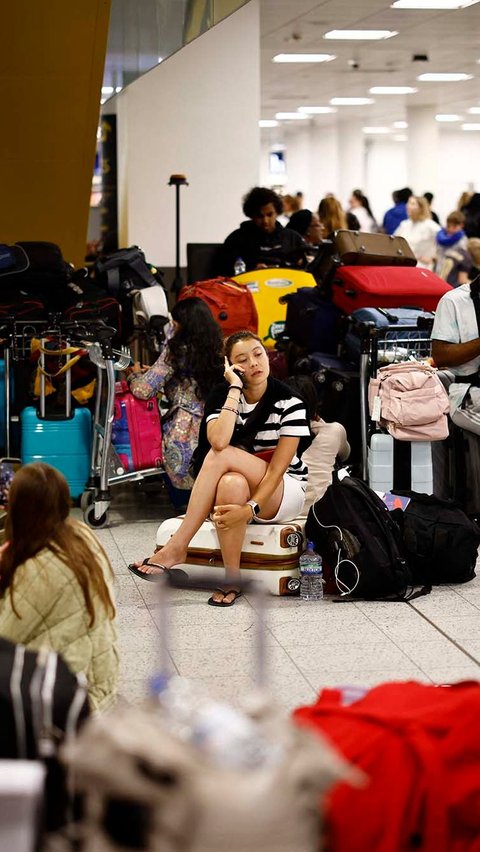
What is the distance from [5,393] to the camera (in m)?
7.21

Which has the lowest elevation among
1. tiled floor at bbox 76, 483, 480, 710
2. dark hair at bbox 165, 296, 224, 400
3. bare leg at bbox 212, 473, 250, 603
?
tiled floor at bbox 76, 483, 480, 710

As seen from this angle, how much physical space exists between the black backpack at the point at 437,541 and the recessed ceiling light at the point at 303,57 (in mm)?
10591

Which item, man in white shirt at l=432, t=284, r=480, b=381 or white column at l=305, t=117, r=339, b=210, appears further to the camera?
white column at l=305, t=117, r=339, b=210

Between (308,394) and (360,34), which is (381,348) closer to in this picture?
(308,394)

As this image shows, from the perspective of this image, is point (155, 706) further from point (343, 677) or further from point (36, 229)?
point (36, 229)

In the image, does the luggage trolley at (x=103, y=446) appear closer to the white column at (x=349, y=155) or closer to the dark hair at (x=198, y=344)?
the dark hair at (x=198, y=344)

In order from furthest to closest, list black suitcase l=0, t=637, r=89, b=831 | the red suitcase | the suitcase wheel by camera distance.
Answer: the red suitcase, the suitcase wheel, black suitcase l=0, t=637, r=89, b=831

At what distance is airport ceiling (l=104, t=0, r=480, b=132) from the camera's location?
8445mm

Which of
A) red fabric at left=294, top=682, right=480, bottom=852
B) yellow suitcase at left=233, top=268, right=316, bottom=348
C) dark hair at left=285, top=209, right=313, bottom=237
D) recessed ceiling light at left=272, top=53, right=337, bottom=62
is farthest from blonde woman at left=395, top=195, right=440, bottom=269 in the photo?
red fabric at left=294, top=682, right=480, bottom=852

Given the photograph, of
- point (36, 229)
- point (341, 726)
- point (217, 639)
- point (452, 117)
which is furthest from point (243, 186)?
point (452, 117)

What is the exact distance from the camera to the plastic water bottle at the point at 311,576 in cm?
547

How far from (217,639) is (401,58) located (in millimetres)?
12117

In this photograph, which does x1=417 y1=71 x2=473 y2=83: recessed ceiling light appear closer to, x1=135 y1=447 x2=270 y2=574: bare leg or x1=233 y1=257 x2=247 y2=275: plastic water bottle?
x1=233 y1=257 x2=247 y2=275: plastic water bottle

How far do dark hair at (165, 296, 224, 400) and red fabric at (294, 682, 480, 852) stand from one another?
3946 millimetres
